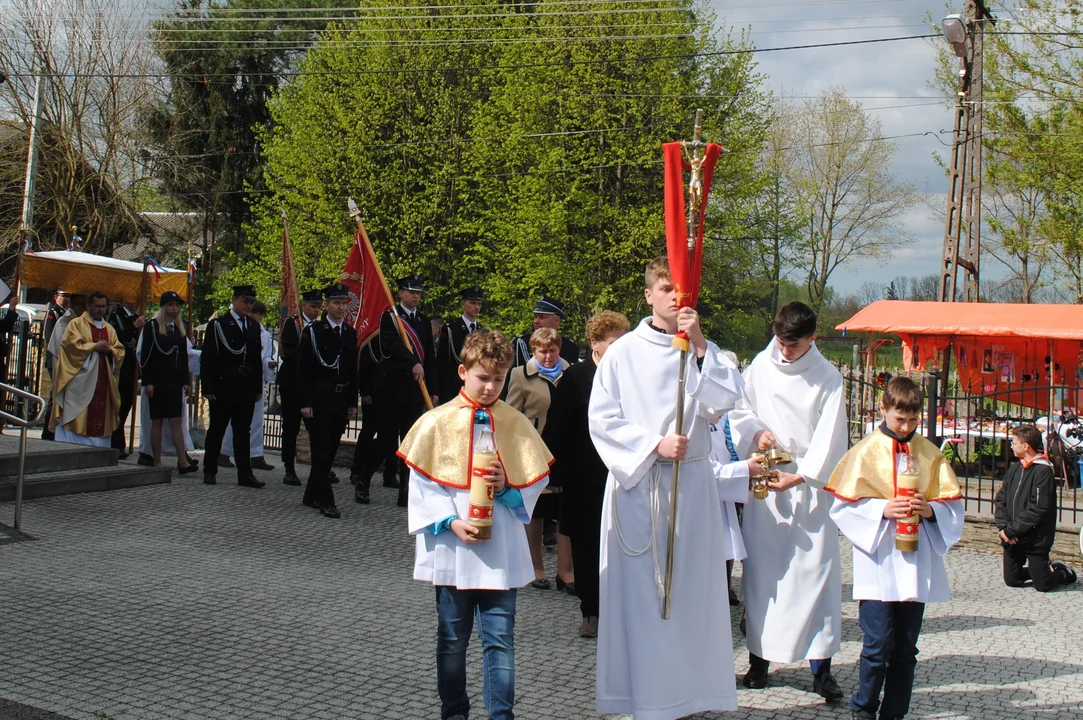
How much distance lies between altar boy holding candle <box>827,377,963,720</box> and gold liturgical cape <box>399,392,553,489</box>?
144cm

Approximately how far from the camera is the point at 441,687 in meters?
4.42

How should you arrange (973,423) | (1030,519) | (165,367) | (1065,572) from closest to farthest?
(1030,519)
(1065,572)
(165,367)
(973,423)

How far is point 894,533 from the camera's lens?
4875mm

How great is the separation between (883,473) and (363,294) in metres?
6.67

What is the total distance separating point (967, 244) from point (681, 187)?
15.2 metres

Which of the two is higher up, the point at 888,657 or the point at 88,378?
the point at 88,378

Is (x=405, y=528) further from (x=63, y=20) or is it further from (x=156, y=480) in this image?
(x=63, y=20)

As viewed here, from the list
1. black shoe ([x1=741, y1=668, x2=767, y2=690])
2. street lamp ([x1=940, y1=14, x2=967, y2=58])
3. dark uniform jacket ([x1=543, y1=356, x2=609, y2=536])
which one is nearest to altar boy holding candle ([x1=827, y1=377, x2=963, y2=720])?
black shoe ([x1=741, y1=668, x2=767, y2=690])

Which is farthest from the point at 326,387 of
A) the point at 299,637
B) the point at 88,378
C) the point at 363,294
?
the point at 299,637

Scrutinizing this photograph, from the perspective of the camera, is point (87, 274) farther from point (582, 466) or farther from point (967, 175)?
point (967, 175)

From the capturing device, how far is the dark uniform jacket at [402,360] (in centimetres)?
1052

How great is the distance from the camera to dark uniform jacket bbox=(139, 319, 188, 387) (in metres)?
11.5

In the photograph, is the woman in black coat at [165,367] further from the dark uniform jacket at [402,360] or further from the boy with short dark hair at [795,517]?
the boy with short dark hair at [795,517]

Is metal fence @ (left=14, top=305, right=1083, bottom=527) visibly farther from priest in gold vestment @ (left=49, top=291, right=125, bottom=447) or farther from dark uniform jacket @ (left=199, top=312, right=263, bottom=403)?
dark uniform jacket @ (left=199, top=312, right=263, bottom=403)
